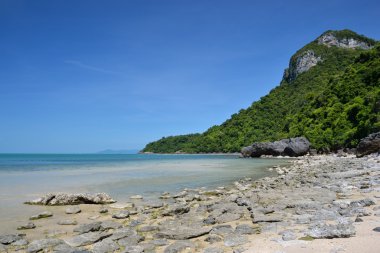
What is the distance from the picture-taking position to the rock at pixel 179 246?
6648 mm

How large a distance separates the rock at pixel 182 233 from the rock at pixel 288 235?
2084mm

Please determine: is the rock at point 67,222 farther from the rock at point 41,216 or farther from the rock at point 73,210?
the rock at point 73,210

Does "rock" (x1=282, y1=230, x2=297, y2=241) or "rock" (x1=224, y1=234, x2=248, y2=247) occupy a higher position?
"rock" (x1=282, y1=230, x2=297, y2=241)

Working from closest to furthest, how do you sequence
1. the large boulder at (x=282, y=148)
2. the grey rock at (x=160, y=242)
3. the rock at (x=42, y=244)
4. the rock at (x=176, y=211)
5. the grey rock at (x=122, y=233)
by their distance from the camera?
the rock at (x=42, y=244)
the grey rock at (x=160, y=242)
the grey rock at (x=122, y=233)
the rock at (x=176, y=211)
the large boulder at (x=282, y=148)

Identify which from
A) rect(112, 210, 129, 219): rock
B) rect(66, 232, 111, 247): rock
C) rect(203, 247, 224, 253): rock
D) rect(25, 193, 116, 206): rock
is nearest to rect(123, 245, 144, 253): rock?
rect(66, 232, 111, 247): rock

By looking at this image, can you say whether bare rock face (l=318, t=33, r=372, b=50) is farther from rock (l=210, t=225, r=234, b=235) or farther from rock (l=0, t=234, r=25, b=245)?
rock (l=0, t=234, r=25, b=245)

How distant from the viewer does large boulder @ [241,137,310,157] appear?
2544 inches

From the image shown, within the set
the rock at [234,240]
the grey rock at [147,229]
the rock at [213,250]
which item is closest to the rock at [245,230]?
the rock at [234,240]

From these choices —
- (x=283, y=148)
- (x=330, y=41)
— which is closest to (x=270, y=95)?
(x=330, y=41)

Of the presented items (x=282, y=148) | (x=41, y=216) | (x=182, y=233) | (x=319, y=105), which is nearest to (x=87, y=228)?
(x=182, y=233)

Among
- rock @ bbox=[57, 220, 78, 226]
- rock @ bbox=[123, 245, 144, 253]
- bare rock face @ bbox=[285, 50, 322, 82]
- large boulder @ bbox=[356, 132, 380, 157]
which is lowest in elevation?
rock @ bbox=[57, 220, 78, 226]

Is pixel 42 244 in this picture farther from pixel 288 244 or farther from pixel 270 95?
pixel 270 95

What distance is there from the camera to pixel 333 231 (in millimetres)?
6336

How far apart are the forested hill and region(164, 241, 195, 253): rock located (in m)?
48.6
